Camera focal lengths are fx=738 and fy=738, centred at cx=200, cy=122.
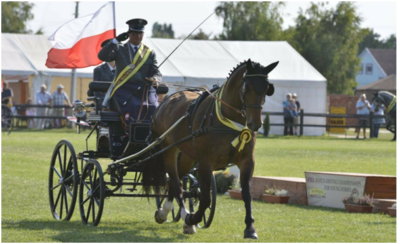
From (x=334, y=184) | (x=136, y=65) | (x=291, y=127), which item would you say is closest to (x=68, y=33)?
(x=136, y=65)

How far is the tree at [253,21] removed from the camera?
187 feet

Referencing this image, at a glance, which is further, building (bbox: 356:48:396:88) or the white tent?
building (bbox: 356:48:396:88)

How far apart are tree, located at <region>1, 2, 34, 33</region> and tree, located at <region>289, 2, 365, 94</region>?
88.4ft

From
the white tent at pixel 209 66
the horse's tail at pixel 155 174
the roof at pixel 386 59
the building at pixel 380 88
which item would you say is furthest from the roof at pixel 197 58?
the roof at pixel 386 59

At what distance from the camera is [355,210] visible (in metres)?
9.77

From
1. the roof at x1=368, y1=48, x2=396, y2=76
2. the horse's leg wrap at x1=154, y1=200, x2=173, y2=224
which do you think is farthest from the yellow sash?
the roof at x1=368, y1=48, x2=396, y2=76

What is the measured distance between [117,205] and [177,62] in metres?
21.1

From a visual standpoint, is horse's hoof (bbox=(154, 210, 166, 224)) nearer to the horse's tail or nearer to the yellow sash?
the horse's tail

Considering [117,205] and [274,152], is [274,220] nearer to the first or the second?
[117,205]

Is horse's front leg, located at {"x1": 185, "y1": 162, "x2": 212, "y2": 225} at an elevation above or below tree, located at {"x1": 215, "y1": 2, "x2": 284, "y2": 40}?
below

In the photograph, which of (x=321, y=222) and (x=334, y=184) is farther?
(x=334, y=184)

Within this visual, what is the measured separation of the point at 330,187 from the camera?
1054 cm

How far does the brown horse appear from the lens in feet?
22.4

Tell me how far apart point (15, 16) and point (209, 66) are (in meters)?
43.4
